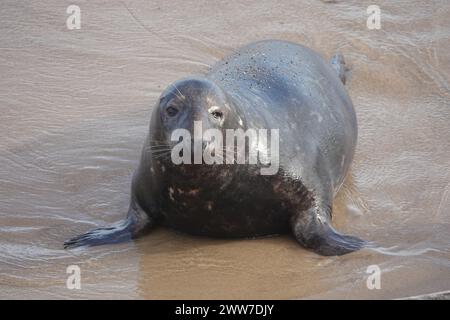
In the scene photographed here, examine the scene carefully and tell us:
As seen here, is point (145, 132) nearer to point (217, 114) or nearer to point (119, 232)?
point (119, 232)

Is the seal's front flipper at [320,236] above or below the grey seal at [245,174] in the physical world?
below

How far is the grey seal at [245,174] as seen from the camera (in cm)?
524

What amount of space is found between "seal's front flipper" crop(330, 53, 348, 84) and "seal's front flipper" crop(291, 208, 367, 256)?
2.84 metres

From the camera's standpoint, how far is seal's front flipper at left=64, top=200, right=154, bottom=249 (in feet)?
18.1

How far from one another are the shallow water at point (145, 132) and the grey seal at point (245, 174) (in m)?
0.14

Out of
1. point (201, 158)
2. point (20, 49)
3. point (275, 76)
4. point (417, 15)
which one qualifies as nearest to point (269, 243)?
point (201, 158)

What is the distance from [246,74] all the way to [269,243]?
1.35 meters

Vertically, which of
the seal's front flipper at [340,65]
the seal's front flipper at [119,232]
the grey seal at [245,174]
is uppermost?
the seal's front flipper at [340,65]

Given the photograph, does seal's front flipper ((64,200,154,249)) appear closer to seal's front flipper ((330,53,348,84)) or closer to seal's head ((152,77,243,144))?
seal's head ((152,77,243,144))

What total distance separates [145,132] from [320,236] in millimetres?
2293

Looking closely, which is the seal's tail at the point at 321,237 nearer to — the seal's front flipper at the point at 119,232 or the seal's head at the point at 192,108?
the seal's head at the point at 192,108

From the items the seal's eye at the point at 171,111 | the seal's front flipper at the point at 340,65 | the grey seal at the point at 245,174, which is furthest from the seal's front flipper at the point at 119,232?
the seal's front flipper at the point at 340,65

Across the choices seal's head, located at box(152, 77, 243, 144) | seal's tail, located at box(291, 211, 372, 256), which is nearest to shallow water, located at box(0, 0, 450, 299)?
seal's tail, located at box(291, 211, 372, 256)

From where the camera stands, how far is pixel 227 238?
5.59m
